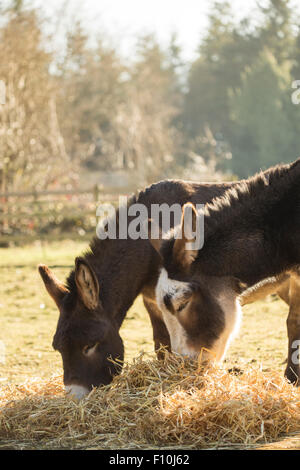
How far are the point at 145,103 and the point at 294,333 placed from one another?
38.1 metres

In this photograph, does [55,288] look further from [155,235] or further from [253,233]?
[253,233]

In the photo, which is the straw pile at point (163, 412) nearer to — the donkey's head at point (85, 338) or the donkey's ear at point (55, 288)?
the donkey's head at point (85, 338)

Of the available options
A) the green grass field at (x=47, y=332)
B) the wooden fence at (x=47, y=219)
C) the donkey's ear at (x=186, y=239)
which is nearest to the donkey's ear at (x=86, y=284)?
the donkey's ear at (x=186, y=239)

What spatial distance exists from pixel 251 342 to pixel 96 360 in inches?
105

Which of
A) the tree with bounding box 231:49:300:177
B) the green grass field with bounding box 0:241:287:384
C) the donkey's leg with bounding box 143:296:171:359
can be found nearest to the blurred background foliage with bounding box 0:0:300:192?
the tree with bounding box 231:49:300:177

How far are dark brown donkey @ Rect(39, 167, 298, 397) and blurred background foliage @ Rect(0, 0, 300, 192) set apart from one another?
1539 cm

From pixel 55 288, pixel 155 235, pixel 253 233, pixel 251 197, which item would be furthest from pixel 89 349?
pixel 251 197

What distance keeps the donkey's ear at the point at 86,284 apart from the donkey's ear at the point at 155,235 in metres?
0.50

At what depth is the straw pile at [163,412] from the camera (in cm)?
342

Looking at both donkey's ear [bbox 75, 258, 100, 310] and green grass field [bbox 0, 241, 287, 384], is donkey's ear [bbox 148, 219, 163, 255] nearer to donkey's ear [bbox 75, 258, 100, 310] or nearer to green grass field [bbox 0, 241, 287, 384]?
donkey's ear [bbox 75, 258, 100, 310]

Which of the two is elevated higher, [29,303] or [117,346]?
[117,346]

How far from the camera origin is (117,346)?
420cm
